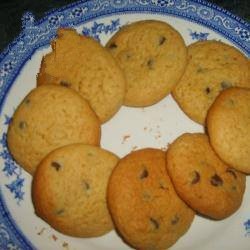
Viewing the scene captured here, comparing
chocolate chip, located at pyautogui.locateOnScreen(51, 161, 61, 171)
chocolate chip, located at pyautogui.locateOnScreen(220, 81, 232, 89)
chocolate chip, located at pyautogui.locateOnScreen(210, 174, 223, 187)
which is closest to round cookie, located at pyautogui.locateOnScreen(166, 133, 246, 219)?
chocolate chip, located at pyautogui.locateOnScreen(210, 174, 223, 187)

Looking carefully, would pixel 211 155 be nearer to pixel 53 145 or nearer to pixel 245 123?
pixel 245 123

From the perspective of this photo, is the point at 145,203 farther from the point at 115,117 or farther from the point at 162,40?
the point at 162,40

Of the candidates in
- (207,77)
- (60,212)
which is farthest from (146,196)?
(207,77)

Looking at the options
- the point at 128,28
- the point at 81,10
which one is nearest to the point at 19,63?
the point at 81,10

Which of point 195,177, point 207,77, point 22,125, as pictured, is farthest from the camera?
point 207,77

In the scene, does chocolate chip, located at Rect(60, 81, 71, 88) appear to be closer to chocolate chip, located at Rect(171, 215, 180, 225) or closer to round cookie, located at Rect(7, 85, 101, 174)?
round cookie, located at Rect(7, 85, 101, 174)

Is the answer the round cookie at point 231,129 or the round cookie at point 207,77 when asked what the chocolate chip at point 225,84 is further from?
the round cookie at point 231,129

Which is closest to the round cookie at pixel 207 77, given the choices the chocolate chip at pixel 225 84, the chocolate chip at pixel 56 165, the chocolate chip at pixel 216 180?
the chocolate chip at pixel 225 84
